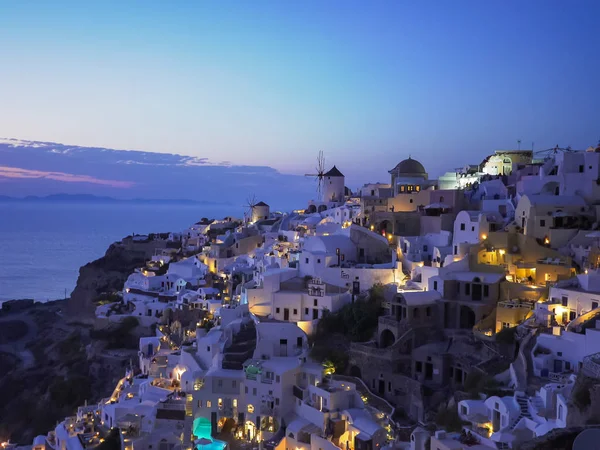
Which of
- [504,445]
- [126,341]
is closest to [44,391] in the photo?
[126,341]

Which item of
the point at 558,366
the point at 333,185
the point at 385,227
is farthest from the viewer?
the point at 333,185

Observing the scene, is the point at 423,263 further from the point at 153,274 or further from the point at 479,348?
the point at 153,274

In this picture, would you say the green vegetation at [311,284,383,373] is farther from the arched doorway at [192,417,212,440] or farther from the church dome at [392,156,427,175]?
the church dome at [392,156,427,175]

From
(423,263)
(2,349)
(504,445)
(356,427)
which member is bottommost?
(2,349)

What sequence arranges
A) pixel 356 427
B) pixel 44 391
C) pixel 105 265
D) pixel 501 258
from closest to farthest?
pixel 356 427, pixel 501 258, pixel 44 391, pixel 105 265

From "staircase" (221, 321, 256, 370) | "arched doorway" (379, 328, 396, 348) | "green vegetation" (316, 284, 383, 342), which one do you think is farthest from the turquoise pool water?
"arched doorway" (379, 328, 396, 348)

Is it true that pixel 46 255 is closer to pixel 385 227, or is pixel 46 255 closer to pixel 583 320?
pixel 385 227

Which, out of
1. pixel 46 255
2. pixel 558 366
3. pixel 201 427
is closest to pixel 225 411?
pixel 201 427

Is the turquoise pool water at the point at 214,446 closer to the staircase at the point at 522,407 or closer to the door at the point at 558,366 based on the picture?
the staircase at the point at 522,407
